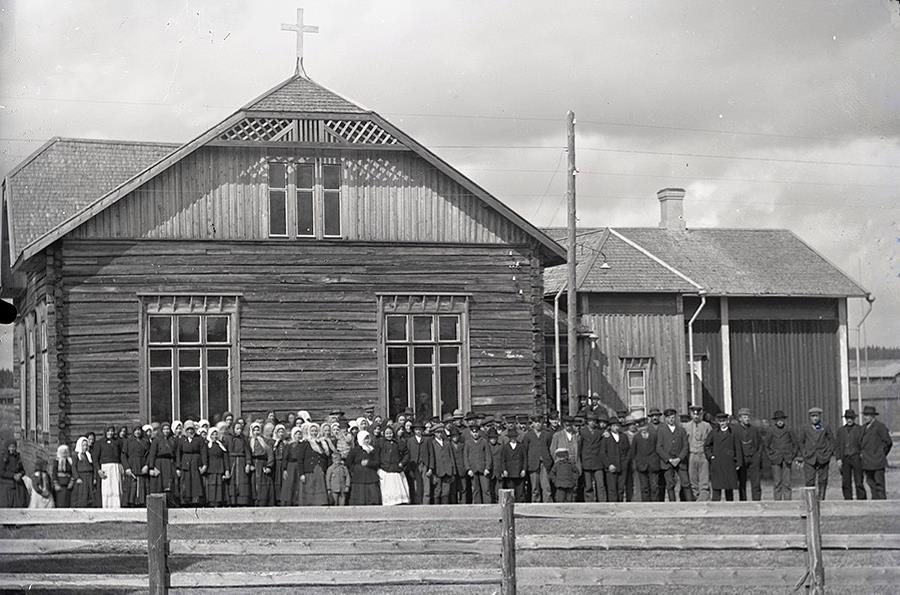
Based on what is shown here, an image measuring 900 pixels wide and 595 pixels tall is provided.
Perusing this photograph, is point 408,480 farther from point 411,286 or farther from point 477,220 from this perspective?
point 477,220

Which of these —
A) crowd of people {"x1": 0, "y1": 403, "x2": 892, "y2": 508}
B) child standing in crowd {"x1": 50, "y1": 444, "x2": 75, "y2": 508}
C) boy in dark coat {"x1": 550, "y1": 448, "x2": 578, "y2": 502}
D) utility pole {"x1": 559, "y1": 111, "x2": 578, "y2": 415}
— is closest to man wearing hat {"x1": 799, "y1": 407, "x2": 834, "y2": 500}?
crowd of people {"x1": 0, "y1": 403, "x2": 892, "y2": 508}

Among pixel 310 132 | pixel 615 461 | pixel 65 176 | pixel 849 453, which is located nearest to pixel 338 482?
pixel 615 461

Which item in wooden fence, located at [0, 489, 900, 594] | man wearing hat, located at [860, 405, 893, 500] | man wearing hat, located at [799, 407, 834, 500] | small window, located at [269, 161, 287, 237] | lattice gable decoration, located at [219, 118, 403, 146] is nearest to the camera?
wooden fence, located at [0, 489, 900, 594]

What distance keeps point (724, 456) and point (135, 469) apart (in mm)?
8362

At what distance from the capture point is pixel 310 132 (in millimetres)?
18625

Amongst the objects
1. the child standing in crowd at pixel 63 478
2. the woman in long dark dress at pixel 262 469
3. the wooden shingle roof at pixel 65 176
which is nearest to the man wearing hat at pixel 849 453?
the woman in long dark dress at pixel 262 469

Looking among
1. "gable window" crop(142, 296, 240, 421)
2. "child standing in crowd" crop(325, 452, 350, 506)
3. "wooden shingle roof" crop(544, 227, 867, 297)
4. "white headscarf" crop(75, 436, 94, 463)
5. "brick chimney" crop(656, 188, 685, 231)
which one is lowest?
"child standing in crowd" crop(325, 452, 350, 506)

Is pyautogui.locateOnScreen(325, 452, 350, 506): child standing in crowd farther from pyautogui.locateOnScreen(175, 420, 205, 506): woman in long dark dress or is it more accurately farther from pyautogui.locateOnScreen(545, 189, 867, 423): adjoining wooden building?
pyautogui.locateOnScreen(545, 189, 867, 423): adjoining wooden building

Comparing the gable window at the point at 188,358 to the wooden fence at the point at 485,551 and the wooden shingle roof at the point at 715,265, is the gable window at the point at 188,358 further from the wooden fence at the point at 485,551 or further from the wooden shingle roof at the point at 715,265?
the wooden fence at the point at 485,551

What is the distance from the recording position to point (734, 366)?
21.4m

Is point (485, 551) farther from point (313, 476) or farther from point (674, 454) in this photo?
point (674, 454)

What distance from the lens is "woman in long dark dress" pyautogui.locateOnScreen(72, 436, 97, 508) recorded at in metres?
16.1

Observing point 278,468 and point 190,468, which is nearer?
point 190,468

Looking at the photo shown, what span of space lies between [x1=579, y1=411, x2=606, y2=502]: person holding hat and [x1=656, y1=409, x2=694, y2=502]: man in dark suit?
0.87 metres
